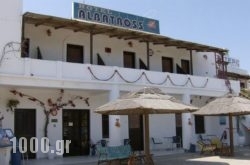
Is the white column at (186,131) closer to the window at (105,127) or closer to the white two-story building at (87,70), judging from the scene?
the white two-story building at (87,70)

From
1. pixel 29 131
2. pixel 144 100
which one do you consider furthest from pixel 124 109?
pixel 29 131

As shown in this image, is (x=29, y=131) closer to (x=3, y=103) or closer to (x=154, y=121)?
(x=3, y=103)

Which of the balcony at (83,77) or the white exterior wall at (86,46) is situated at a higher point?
the white exterior wall at (86,46)

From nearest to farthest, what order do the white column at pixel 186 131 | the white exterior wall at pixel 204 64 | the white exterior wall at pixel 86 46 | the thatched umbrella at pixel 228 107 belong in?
the thatched umbrella at pixel 228 107, the white exterior wall at pixel 86 46, the white column at pixel 186 131, the white exterior wall at pixel 204 64

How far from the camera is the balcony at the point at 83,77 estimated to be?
16.1m

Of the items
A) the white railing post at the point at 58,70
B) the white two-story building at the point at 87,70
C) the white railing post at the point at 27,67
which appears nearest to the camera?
the white railing post at the point at 27,67

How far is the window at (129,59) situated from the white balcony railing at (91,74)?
2557 mm

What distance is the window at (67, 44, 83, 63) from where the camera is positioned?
67.5 feet

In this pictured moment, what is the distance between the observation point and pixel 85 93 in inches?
817

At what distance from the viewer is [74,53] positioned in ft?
68.2

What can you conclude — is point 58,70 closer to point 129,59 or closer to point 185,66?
point 129,59

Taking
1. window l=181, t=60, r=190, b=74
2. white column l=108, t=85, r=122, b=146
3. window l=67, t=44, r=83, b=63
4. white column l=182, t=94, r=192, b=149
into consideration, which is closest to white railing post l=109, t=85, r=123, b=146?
white column l=108, t=85, r=122, b=146

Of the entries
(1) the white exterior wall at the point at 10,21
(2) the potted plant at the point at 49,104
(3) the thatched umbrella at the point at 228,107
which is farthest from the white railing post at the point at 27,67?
(3) the thatched umbrella at the point at 228,107

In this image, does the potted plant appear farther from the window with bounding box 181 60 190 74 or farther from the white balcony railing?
the window with bounding box 181 60 190 74
